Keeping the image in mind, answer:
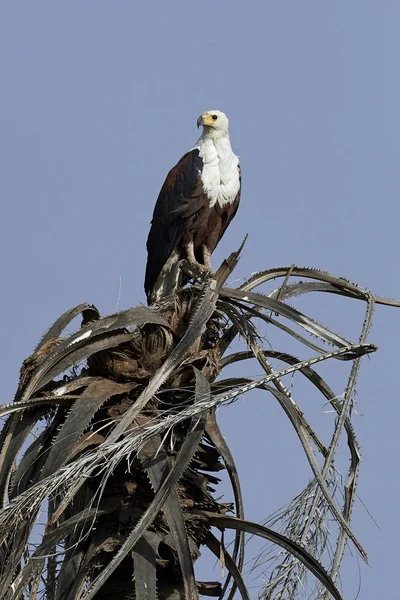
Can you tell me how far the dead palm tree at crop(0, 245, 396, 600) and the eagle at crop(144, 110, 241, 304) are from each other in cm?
346

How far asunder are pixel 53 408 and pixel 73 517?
534 millimetres

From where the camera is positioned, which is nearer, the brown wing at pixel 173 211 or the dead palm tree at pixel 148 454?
the dead palm tree at pixel 148 454

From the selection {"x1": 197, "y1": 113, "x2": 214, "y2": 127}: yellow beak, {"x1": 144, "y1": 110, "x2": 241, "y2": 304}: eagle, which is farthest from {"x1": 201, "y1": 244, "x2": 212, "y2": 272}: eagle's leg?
{"x1": 197, "y1": 113, "x2": 214, "y2": 127}: yellow beak

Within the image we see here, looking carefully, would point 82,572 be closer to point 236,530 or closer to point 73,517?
point 73,517

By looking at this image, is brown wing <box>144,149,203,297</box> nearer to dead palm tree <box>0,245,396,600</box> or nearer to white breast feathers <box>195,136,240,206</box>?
white breast feathers <box>195,136,240,206</box>

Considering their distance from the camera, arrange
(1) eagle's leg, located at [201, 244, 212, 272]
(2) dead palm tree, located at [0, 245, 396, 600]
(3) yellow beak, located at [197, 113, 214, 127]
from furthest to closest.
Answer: (3) yellow beak, located at [197, 113, 214, 127] → (1) eagle's leg, located at [201, 244, 212, 272] → (2) dead palm tree, located at [0, 245, 396, 600]

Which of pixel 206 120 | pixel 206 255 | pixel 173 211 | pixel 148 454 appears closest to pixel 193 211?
pixel 173 211

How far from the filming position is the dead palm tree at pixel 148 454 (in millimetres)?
3717

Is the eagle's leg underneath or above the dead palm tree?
above

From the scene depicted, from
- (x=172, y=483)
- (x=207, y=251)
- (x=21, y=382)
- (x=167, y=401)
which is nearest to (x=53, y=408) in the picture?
(x=21, y=382)

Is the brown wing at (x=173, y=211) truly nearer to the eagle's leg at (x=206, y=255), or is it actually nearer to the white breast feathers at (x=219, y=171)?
the white breast feathers at (x=219, y=171)

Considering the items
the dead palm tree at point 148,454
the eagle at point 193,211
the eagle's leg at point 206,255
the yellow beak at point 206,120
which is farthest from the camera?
the yellow beak at point 206,120

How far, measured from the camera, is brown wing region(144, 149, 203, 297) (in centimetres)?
799

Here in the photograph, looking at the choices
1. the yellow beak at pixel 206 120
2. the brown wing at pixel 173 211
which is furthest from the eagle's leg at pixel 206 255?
the yellow beak at pixel 206 120
